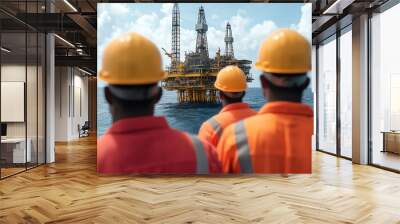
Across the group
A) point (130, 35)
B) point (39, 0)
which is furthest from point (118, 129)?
point (39, 0)

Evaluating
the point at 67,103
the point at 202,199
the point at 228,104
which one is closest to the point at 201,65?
the point at 228,104

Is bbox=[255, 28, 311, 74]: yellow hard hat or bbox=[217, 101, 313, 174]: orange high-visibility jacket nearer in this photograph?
bbox=[255, 28, 311, 74]: yellow hard hat

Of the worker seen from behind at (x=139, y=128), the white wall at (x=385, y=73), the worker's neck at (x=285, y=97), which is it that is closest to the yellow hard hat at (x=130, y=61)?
the worker seen from behind at (x=139, y=128)

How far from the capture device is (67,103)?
50.8ft

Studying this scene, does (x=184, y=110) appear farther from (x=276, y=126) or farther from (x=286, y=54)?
(x=286, y=54)

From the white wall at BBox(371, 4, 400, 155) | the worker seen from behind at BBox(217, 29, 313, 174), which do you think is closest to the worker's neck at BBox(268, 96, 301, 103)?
the worker seen from behind at BBox(217, 29, 313, 174)

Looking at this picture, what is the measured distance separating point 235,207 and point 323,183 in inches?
80.9

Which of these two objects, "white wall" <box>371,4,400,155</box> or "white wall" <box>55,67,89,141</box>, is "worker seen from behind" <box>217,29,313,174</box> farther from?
"white wall" <box>55,67,89,141</box>

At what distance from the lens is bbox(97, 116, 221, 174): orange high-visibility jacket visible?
2.91 meters

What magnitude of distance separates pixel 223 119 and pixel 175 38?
0.74 metres

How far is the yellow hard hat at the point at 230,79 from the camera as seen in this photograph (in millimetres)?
3109

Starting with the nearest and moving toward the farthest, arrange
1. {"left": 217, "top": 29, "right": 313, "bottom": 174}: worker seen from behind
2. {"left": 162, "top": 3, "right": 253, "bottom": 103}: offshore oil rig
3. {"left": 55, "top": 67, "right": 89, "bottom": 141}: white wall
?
{"left": 217, "top": 29, "right": 313, "bottom": 174}: worker seen from behind
{"left": 162, "top": 3, "right": 253, "bottom": 103}: offshore oil rig
{"left": 55, "top": 67, "right": 89, "bottom": 141}: white wall

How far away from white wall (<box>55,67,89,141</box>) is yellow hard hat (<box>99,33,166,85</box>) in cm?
1343

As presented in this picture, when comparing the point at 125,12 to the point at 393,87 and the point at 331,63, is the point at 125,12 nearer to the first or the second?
the point at 393,87
